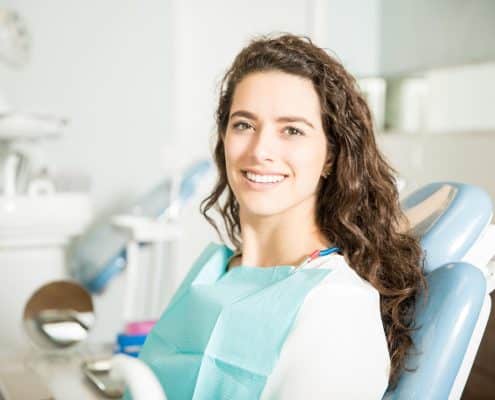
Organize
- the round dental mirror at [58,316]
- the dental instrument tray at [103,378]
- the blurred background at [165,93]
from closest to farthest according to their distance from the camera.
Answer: the dental instrument tray at [103,378], the round dental mirror at [58,316], the blurred background at [165,93]

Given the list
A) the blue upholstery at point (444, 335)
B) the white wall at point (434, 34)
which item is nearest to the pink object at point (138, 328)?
the blue upholstery at point (444, 335)

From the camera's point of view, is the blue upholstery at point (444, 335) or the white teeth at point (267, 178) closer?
the blue upholstery at point (444, 335)

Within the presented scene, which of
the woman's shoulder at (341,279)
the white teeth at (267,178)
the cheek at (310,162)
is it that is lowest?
the woman's shoulder at (341,279)

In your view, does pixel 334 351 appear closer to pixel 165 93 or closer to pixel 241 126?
pixel 241 126

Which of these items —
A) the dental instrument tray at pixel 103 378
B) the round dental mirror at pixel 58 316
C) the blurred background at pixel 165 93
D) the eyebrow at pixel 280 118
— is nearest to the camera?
the eyebrow at pixel 280 118

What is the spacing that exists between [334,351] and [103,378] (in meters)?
0.61

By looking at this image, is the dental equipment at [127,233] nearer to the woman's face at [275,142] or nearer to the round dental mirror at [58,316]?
the round dental mirror at [58,316]

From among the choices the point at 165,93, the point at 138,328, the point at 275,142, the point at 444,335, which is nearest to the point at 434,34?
the point at 165,93

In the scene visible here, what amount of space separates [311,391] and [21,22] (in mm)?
2600

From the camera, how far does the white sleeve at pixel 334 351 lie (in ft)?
2.94

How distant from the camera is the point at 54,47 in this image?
3117 mm

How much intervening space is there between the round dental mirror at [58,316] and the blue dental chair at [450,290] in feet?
2.70

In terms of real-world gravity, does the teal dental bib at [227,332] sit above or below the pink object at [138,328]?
above

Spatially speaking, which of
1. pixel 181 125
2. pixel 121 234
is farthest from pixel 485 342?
pixel 181 125
